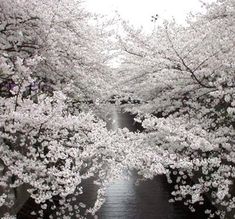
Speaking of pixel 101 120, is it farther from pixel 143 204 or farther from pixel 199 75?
pixel 143 204

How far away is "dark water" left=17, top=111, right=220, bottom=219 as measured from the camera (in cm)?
1045

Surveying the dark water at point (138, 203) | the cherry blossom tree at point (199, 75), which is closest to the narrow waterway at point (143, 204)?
the dark water at point (138, 203)

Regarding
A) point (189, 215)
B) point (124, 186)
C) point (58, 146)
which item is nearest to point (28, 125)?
point (58, 146)

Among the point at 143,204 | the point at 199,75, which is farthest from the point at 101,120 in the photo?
the point at 143,204

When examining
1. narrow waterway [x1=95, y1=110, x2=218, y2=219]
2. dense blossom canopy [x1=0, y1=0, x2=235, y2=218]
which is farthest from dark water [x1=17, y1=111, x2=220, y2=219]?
dense blossom canopy [x1=0, y1=0, x2=235, y2=218]

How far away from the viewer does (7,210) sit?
8.93m

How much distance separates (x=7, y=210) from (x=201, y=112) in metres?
5.02

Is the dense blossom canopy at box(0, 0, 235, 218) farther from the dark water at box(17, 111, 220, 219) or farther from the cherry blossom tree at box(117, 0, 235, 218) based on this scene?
the dark water at box(17, 111, 220, 219)

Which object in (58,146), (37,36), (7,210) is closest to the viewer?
(58,146)

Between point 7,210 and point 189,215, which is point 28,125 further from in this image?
point 189,215

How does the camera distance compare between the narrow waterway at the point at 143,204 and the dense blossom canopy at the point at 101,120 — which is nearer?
the dense blossom canopy at the point at 101,120

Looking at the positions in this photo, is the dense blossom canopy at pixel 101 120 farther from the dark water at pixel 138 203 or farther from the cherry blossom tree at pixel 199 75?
the dark water at pixel 138 203

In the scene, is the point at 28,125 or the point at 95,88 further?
the point at 95,88

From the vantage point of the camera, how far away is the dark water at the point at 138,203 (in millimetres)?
10453
